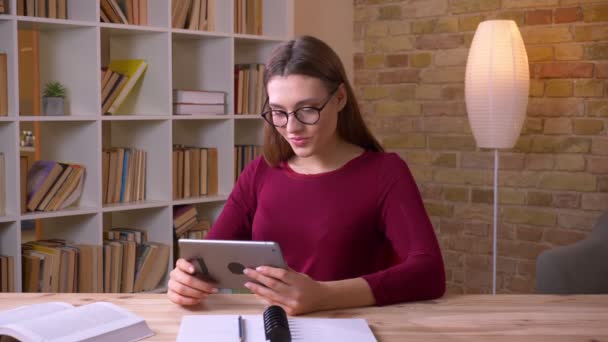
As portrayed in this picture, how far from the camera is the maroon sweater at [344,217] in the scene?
194cm

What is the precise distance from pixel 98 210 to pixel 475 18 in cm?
207

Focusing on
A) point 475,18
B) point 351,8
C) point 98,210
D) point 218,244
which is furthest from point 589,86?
point 218,244

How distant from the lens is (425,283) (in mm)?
1752

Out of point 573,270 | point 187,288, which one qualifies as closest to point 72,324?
point 187,288

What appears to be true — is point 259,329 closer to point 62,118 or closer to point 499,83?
point 62,118

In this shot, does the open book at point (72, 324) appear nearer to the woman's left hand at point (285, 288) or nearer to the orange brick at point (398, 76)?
the woman's left hand at point (285, 288)

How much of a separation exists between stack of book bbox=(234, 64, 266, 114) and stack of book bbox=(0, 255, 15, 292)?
1.29 m

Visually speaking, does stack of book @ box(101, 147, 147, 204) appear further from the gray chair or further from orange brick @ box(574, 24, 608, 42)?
orange brick @ box(574, 24, 608, 42)

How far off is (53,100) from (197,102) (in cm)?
67

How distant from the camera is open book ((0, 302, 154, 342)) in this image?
4.49 ft

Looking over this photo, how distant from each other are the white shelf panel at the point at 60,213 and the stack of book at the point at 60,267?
0.15 meters

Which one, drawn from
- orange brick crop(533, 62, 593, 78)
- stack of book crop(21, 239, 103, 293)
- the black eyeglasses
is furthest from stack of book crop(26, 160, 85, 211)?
orange brick crop(533, 62, 593, 78)

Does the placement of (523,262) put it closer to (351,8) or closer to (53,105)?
(351,8)

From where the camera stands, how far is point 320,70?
1904mm
